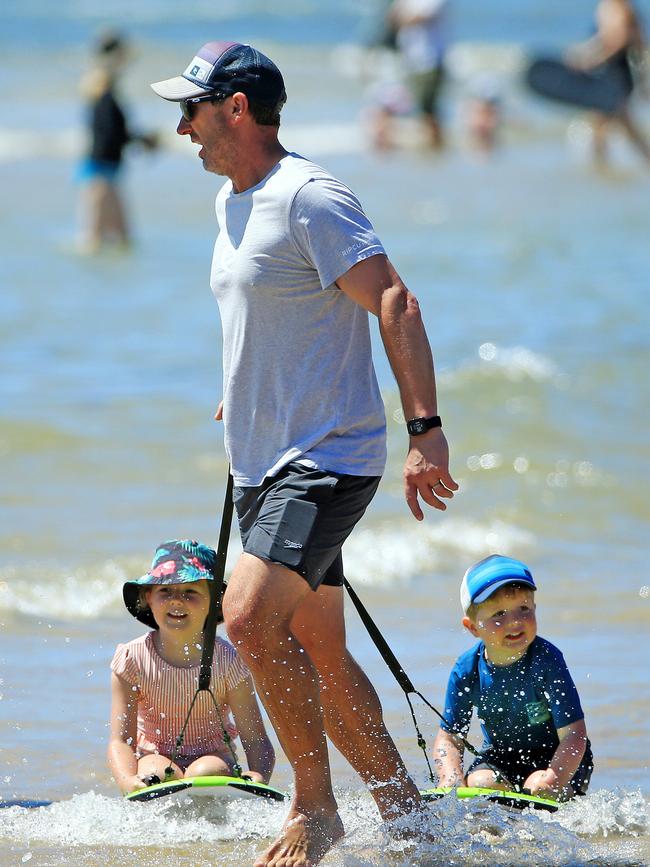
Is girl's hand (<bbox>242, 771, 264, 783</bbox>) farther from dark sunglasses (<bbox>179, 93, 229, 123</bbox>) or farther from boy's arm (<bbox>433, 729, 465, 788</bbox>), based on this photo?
dark sunglasses (<bbox>179, 93, 229, 123</bbox>)

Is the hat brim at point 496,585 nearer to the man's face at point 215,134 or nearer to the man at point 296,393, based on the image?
the man at point 296,393

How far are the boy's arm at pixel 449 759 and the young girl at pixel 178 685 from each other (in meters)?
0.49

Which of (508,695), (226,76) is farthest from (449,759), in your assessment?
(226,76)

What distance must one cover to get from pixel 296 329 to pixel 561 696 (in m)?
1.31

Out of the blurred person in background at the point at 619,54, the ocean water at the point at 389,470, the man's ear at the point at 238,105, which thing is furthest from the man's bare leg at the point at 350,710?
the blurred person in background at the point at 619,54

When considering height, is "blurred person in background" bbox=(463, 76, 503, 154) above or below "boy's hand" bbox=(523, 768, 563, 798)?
below

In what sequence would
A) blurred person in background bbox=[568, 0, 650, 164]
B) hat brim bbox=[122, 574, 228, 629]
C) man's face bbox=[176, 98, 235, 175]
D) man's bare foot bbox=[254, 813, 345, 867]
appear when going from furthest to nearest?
1. blurred person in background bbox=[568, 0, 650, 164]
2. hat brim bbox=[122, 574, 228, 629]
3. man's face bbox=[176, 98, 235, 175]
4. man's bare foot bbox=[254, 813, 345, 867]

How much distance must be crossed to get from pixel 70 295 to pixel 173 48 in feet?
84.6

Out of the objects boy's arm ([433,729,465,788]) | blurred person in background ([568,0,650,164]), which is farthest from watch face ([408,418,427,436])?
blurred person in background ([568,0,650,164])

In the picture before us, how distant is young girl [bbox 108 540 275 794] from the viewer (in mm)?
4410

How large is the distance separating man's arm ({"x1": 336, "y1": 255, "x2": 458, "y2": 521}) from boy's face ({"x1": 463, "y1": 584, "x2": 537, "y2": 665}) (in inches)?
28.0

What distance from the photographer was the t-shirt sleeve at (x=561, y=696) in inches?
165

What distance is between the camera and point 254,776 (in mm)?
4305

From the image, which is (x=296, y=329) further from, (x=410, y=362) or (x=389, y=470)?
(x=389, y=470)
